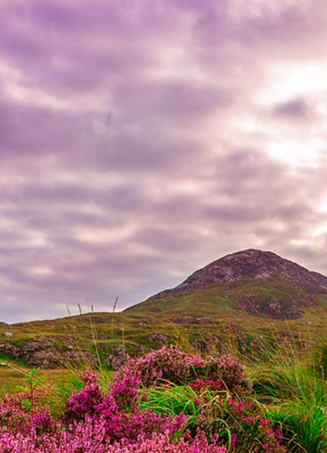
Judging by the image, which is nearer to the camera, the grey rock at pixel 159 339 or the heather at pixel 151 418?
the heather at pixel 151 418

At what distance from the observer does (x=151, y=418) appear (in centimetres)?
493

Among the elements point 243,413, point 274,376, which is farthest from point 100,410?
point 274,376

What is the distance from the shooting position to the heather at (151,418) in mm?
4154

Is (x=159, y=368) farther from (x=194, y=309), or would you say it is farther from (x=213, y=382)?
(x=194, y=309)

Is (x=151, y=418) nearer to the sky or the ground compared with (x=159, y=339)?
nearer to the ground

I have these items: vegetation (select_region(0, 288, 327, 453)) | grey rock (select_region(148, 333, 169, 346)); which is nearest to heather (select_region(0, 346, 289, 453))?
vegetation (select_region(0, 288, 327, 453))

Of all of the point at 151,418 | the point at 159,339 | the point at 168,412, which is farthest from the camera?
the point at 159,339

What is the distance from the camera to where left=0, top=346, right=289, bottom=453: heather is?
415cm

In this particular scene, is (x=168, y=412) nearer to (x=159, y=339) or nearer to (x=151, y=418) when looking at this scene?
(x=151, y=418)

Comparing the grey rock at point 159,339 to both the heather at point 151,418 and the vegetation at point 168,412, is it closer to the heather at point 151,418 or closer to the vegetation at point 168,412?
the vegetation at point 168,412

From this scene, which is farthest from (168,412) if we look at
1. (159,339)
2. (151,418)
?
(159,339)

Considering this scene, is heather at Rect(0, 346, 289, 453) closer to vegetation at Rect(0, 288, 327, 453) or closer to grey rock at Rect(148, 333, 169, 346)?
vegetation at Rect(0, 288, 327, 453)

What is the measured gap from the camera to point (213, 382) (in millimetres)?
8305

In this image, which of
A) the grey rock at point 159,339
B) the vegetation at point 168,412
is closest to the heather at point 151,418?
the vegetation at point 168,412
